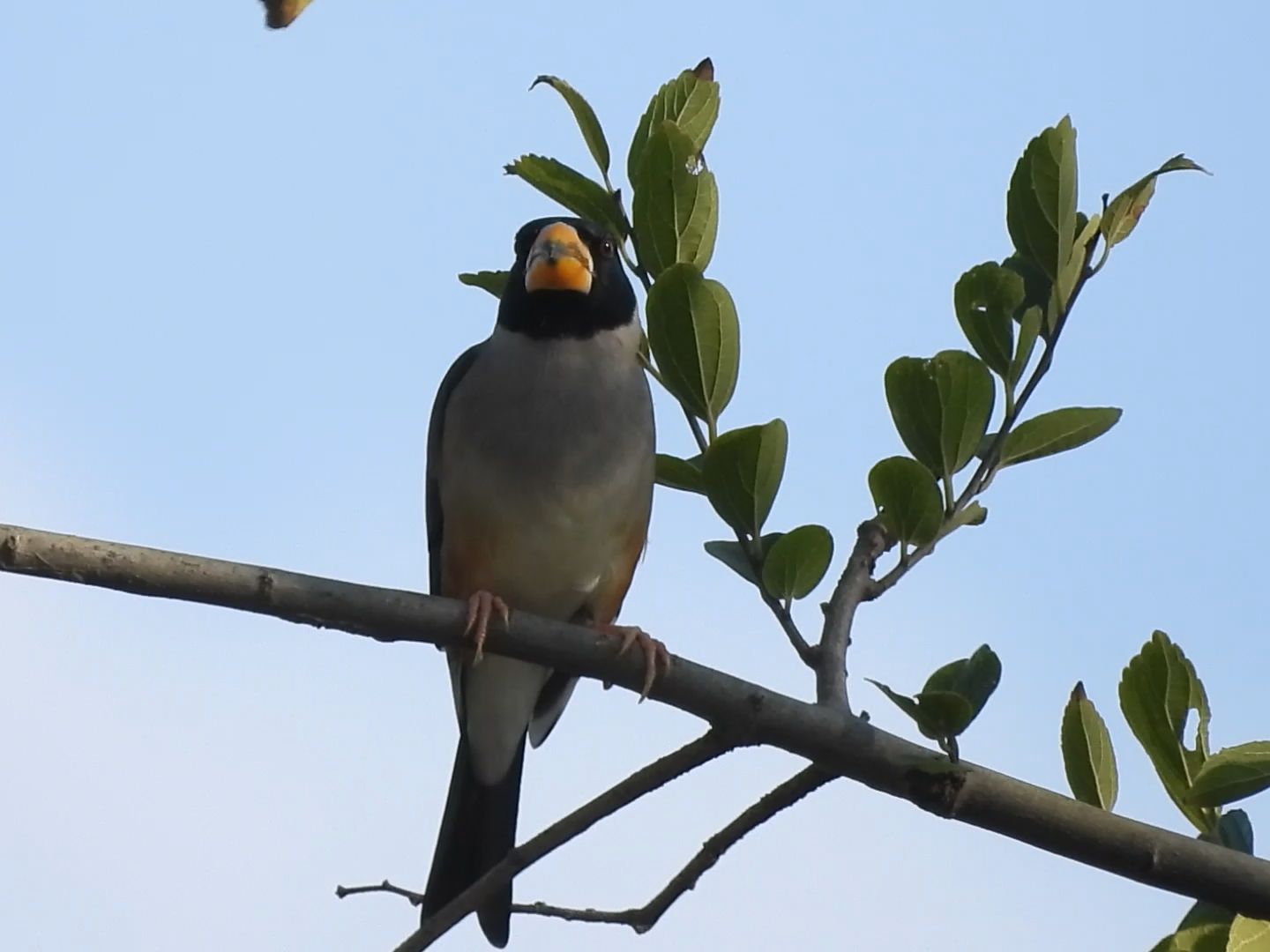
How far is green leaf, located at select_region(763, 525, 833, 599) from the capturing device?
2.16 m

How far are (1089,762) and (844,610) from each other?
15.3 inches

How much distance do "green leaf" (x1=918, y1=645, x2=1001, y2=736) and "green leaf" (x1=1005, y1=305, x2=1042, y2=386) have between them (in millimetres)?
417

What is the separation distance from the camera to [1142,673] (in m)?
2.14

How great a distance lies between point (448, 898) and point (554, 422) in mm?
1192

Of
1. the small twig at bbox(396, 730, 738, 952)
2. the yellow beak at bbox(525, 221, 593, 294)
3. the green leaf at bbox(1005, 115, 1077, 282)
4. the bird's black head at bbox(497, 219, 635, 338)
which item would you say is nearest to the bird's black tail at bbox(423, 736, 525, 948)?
the bird's black head at bbox(497, 219, 635, 338)

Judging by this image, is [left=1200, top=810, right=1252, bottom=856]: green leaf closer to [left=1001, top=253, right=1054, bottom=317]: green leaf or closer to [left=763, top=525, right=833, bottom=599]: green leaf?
[left=763, top=525, right=833, bottom=599]: green leaf

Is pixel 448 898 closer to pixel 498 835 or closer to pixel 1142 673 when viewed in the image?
pixel 498 835

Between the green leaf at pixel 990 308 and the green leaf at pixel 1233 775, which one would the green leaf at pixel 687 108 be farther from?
the green leaf at pixel 1233 775

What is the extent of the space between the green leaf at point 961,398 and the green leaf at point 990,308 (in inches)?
2.3

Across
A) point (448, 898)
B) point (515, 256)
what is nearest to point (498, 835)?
point (448, 898)

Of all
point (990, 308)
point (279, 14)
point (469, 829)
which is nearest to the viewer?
point (279, 14)

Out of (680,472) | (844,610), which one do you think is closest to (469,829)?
(680,472)

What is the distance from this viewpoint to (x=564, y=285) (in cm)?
390

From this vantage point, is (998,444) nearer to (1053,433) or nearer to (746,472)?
(1053,433)
